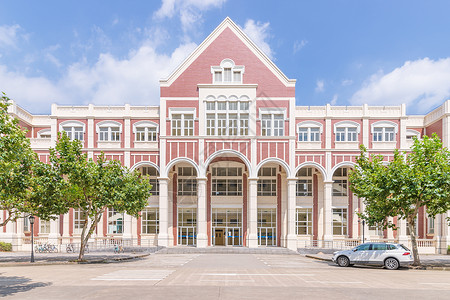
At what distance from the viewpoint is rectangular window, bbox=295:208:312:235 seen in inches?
1816

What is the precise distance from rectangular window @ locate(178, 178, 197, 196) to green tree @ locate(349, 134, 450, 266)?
73.1 ft

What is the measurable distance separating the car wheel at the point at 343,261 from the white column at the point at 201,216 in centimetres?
1883

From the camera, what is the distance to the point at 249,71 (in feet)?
146

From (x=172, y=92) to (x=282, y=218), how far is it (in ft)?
59.4

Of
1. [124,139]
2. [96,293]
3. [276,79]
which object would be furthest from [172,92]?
[96,293]

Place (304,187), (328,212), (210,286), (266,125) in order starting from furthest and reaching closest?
(304,187)
(266,125)
(328,212)
(210,286)

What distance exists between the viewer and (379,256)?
24.7 m

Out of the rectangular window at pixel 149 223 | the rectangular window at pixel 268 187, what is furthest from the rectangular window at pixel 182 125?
the rectangular window at pixel 268 187

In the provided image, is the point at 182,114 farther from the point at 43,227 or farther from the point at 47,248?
the point at 43,227

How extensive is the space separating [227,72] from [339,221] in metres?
20.2

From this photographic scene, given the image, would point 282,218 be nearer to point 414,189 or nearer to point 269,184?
point 269,184

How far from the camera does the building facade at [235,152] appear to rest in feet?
142

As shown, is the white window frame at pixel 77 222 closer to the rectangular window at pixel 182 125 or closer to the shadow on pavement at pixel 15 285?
the rectangular window at pixel 182 125

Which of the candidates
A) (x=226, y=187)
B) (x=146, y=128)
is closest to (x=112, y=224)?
(x=146, y=128)
